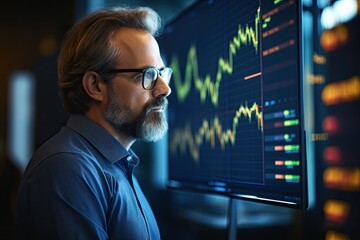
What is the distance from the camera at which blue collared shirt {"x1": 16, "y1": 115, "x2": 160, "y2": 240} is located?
3.57 ft

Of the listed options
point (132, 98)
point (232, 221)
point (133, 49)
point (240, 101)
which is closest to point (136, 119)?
point (132, 98)

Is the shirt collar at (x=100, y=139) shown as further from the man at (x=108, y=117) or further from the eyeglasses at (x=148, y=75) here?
the eyeglasses at (x=148, y=75)

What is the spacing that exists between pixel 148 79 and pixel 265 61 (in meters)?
0.35

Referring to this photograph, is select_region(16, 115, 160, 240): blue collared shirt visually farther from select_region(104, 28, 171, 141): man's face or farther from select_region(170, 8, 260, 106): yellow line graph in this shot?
select_region(170, 8, 260, 106): yellow line graph

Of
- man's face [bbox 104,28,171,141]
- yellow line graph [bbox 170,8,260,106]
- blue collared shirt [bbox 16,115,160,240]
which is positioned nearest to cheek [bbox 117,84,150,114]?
man's face [bbox 104,28,171,141]

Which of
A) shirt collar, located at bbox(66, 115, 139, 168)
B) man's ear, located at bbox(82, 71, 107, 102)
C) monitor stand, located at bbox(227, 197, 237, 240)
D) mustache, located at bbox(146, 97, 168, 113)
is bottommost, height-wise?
monitor stand, located at bbox(227, 197, 237, 240)

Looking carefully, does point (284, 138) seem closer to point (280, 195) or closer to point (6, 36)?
point (280, 195)

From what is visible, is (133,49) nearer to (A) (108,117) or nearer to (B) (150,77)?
(B) (150,77)

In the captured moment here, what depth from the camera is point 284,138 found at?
1124 mm

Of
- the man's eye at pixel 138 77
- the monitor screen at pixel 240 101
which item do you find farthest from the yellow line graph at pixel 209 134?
the man's eye at pixel 138 77

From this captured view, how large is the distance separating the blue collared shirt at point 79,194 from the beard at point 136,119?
2.8 inches

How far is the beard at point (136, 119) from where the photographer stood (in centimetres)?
138

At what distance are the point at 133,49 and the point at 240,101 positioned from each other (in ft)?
1.12

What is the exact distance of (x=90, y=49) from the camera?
1.35 meters
